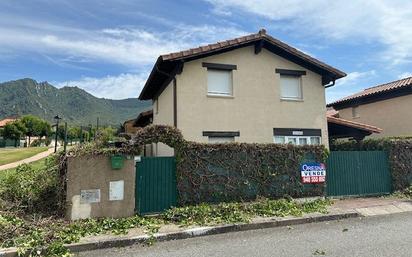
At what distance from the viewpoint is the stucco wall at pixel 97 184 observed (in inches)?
344

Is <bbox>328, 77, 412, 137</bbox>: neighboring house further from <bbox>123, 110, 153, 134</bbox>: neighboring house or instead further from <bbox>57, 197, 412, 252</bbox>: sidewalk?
<bbox>123, 110, 153, 134</bbox>: neighboring house

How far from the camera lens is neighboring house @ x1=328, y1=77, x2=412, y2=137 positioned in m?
20.8

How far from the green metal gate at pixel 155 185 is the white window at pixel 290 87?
25.2ft

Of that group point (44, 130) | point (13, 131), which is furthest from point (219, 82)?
point (44, 130)

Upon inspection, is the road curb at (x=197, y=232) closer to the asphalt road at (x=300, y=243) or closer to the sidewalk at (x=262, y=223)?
the sidewalk at (x=262, y=223)

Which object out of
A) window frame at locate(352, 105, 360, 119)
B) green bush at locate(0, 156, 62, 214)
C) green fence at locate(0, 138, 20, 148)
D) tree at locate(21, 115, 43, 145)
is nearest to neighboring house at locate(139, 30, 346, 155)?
green bush at locate(0, 156, 62, 214)

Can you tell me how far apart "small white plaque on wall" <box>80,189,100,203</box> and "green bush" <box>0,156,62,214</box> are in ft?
2.12

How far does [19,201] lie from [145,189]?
325 cm

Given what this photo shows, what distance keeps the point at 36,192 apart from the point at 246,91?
880cm

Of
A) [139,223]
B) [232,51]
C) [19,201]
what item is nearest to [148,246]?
[139,223]

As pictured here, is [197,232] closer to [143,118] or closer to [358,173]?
[358,173]

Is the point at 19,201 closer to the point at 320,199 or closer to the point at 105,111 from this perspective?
the point at 320,199

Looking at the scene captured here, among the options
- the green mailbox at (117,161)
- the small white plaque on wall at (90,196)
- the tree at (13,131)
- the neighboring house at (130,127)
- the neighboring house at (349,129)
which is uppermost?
the tree at (13,131)

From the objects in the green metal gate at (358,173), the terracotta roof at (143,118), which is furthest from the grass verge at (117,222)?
the terracotta roof at (143,118)
